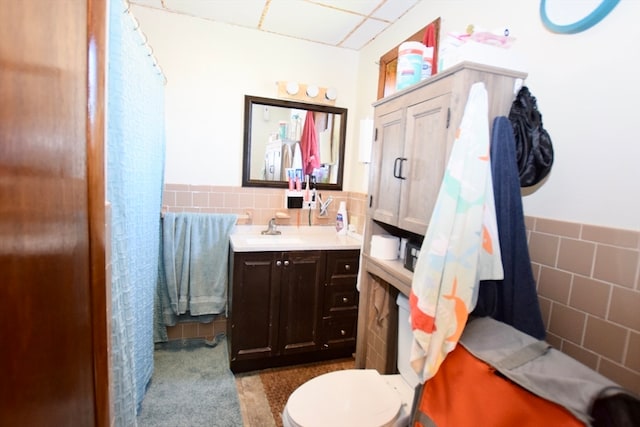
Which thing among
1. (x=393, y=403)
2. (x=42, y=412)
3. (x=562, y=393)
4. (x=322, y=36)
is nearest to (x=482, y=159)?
(x=562, y=393)

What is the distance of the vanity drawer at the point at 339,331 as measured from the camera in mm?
2383

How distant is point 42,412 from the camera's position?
51 centimetres

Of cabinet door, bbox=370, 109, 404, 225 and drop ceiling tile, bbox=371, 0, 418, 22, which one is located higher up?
drop ceiling tile, bbox=371, 0, 418, 22

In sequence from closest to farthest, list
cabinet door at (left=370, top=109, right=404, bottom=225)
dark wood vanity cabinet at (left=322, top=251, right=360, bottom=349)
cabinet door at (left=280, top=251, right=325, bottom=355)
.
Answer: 1. cabinet door at (left=370, top=109, right=404, bottom=225)
2. cabinet door at (left=280, top=251, right=325, bottom=355)
3. dark wood vanity cabinet at (left=322, top=251, right=360, bottom=349)

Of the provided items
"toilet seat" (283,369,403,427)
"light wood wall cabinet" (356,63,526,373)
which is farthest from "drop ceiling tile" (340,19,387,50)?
"toilet seat" (283,369,403,427)

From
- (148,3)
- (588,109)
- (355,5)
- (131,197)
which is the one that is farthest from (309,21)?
(588,109)

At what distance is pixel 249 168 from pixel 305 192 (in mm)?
491

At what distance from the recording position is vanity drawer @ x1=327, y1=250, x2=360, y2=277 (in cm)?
234

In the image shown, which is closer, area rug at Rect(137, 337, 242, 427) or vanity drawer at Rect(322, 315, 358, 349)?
area rug at Rect(137, 337, 242, 427)

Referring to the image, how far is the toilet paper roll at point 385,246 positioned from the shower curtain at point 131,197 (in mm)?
1161

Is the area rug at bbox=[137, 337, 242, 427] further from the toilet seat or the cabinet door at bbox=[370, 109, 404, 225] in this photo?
the cabinet door at bbox=[370, 109, 404, 225]

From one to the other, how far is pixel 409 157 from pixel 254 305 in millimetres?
1440

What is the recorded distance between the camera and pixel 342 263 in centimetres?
237

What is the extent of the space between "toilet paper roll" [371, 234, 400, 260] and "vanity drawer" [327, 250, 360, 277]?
2.08 feet
